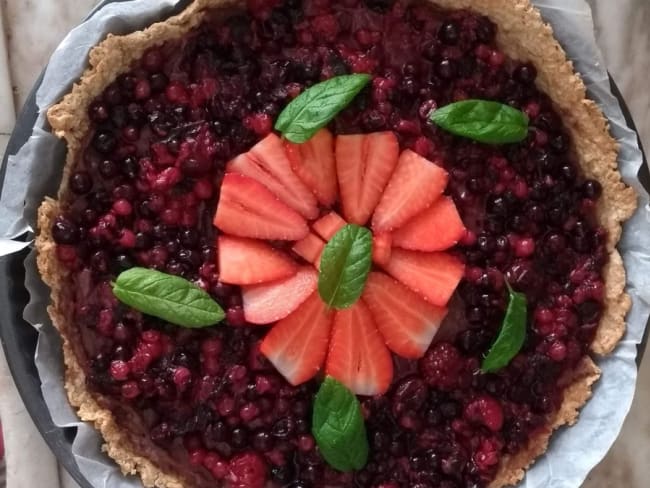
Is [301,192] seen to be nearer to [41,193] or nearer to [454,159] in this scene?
[454,159]

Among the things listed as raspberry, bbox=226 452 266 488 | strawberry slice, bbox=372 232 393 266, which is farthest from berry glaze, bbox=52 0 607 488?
strawberry slice, bbox=372 232 393 266

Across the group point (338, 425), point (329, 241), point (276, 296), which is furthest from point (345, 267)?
point (338, 425)

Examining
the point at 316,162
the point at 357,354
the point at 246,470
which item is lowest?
the point at 246,470

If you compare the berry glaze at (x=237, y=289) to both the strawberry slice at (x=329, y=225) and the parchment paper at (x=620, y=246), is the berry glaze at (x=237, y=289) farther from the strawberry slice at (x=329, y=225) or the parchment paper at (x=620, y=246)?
the strawberry slice at (x=329, y=225)

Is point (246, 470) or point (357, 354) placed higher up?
point (357, 354)

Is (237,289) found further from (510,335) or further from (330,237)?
(510,335)

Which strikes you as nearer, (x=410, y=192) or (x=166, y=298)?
(x=166, y=298)

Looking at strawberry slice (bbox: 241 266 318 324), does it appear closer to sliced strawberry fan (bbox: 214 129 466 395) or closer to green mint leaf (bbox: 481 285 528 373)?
sliced strawberry fan (bbox: 214 129 466 395)
